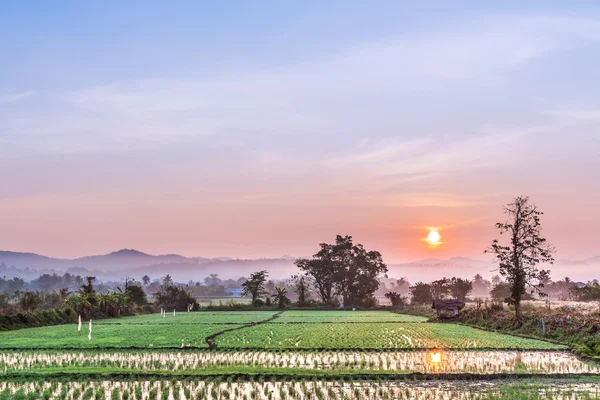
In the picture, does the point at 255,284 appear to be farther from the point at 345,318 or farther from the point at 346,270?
the point at 345,318

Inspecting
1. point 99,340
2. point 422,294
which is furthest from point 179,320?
point 422,294

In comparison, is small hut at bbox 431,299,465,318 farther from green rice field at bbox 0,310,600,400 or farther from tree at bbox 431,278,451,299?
tree at bbox 431,278,451,299

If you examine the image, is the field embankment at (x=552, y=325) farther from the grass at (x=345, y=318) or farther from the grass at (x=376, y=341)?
the grass at (x=345, y=318)

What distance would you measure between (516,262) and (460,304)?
11443 millimetres

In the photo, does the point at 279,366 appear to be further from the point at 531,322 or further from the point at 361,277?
the point at 361,277

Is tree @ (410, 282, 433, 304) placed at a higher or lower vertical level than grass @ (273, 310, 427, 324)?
higher

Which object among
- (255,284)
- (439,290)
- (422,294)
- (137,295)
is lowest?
(422,294)

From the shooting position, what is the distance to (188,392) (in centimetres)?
1666

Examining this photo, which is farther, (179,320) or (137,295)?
(137,295)

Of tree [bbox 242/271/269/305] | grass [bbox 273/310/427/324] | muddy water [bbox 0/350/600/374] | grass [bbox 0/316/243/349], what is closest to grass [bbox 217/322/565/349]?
grass [bbox 0/316/243/349]

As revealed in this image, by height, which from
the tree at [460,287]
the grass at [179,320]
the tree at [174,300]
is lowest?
the grass at [179,320]

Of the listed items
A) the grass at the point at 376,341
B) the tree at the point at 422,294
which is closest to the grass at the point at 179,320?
the grass at the point at 376,341

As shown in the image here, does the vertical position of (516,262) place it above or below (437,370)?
above

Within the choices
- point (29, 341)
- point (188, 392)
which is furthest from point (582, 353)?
point (29, 341)
